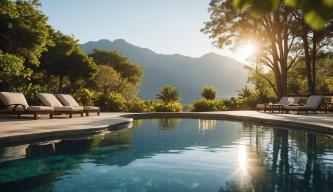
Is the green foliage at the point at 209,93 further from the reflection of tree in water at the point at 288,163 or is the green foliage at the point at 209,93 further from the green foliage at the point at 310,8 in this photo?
the green foliage at the point at 310,8

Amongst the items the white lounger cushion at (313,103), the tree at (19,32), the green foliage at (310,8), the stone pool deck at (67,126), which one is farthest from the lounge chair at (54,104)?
the green foliage at (310,8)

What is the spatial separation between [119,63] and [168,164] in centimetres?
6112

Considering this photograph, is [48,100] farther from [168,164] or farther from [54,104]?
[168,164]

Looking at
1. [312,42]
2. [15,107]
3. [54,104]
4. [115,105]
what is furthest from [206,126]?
A: [312,42]

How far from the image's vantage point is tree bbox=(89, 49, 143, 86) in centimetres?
6569

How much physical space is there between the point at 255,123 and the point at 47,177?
12.6 metres

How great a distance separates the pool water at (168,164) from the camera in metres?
5.71

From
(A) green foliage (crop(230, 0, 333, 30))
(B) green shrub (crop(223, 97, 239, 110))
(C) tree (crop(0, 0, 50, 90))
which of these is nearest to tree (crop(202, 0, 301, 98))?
(B) green shrub (crop(223, 97, 239, 110))

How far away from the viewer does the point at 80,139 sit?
1045cm

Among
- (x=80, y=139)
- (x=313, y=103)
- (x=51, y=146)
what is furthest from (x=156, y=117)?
(x=51, y=146)

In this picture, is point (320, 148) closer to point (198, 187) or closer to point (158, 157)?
point (158, 157)

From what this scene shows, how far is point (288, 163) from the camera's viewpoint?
24.8 ft

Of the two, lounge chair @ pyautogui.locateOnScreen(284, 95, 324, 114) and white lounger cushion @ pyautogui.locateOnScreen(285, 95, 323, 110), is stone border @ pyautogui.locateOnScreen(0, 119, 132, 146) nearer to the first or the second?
lounge chair @ pyautogui.locateOnScreen(284, 95, 324, 114)

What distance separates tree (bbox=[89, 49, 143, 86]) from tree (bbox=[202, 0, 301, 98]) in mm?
36534
